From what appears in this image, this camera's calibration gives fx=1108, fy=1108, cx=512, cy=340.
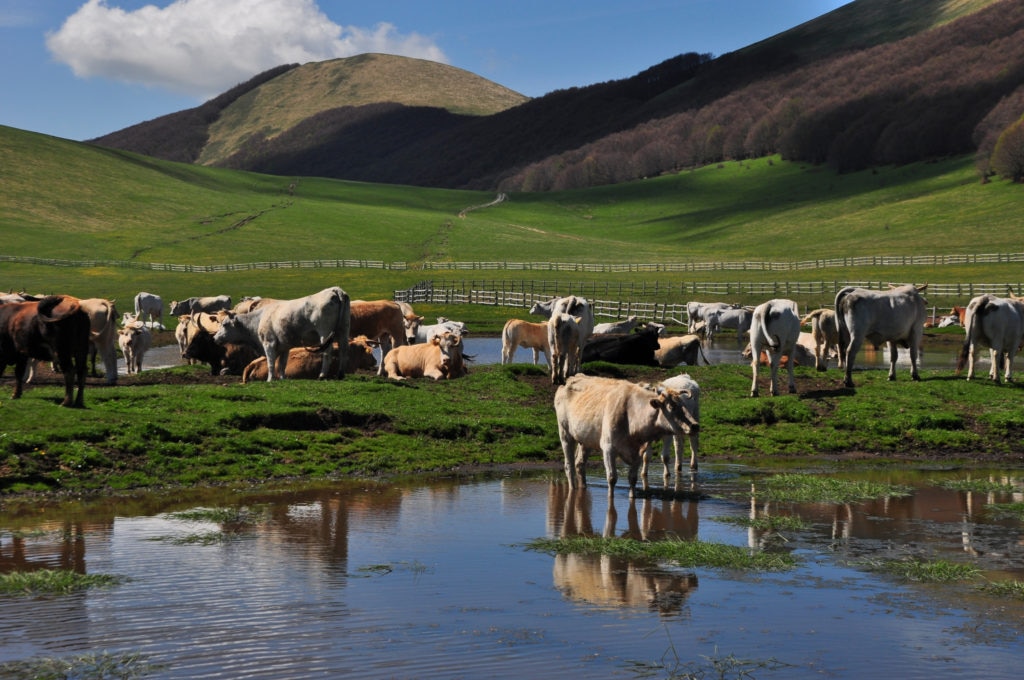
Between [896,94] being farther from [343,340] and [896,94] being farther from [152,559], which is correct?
[152,559]

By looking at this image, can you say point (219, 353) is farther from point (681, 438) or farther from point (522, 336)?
point (681, 438)

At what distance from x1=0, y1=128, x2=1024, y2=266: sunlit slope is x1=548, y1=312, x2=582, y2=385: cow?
92715 mm

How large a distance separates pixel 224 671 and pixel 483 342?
45297mm

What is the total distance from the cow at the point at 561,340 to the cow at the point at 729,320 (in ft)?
88.2

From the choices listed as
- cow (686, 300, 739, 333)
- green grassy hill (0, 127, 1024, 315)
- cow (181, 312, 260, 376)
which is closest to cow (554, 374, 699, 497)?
cow (181, 312, 260, 376)

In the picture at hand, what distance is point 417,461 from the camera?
64.3 feet

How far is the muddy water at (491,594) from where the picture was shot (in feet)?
30.3

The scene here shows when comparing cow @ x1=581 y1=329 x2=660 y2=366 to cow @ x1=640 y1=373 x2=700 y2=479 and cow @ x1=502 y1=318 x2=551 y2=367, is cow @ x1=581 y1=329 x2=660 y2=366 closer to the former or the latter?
cow @ x1=502 y1=318 x2=551 y2=367

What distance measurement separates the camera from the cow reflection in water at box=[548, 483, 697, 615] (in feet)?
36.6

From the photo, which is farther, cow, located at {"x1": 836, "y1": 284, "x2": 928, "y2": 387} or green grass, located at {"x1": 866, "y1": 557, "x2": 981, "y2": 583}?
cow, located at {"x1": 836, "y1": 284, "x2": 928, "y2": 387}

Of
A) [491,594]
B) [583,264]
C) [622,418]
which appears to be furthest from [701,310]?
[583,264]

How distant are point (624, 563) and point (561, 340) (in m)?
13.4

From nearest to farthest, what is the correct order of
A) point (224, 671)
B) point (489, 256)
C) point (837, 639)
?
point (224, 671), point (837, 639), point (489, 256)

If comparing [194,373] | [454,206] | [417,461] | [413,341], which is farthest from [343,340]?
[454,206]
